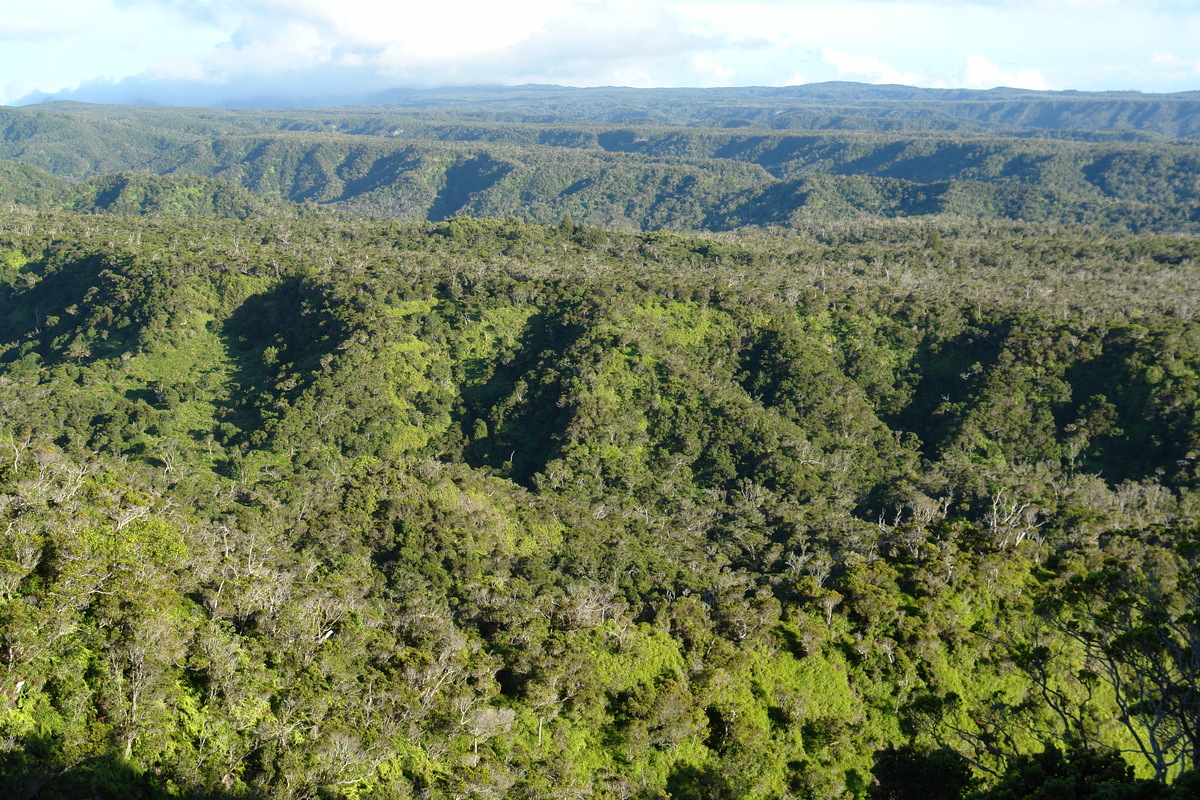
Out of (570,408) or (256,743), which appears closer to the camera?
(256,743)

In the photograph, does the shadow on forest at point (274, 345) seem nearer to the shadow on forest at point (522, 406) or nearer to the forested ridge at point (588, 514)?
the forested ridge at point (588, 514)

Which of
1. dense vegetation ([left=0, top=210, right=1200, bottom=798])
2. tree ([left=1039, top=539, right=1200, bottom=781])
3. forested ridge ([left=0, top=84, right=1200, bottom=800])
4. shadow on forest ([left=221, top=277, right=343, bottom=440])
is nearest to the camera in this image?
tree ([left=1039, top=539, right=1200, bottom=781])

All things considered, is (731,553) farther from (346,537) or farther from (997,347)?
(997,347)

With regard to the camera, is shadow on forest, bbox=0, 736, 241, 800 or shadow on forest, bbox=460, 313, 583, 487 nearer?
shadow on forest, bbox=0, 736, 241, 800

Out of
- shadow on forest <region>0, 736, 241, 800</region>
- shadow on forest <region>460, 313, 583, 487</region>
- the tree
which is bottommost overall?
shadow on forest <region>460, 313, 583, 487</region>

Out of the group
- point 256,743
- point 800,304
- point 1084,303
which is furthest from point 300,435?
point 1084,303

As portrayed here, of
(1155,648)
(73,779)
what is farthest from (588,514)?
(1155,648)

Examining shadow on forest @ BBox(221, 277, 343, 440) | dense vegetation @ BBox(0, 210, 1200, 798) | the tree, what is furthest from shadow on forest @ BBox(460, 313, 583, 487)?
the tree

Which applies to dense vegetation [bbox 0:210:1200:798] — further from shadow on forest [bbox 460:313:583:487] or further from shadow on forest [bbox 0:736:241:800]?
shadow on forest [bbox 460:313:583:487]
